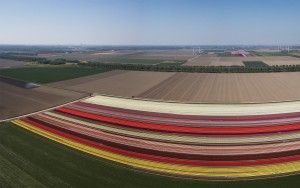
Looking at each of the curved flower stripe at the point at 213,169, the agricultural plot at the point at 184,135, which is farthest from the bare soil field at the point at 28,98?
the curved flower stripe at the point at 213,169

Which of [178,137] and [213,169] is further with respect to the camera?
[178,137]

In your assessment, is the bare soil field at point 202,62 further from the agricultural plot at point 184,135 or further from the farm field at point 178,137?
the farm field at point 178,137

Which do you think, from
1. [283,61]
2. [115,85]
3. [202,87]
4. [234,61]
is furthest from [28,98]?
[283,61]

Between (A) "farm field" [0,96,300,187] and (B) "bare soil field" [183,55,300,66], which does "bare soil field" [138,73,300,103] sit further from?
(B) "bare soil field" [183,55,300,66]

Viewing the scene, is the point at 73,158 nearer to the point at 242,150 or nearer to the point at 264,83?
the point at 242,150

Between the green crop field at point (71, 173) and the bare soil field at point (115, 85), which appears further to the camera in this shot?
the bare soil field at point (115, 85)

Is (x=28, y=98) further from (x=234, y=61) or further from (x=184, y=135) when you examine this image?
(x=234, y=61)

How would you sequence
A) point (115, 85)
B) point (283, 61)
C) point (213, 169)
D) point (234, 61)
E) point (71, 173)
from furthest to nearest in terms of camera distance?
1. point (234, 61)
2. point (283, 61)
3. point (115, 85)
4. point (213, 169)
5. point (71, 173)
